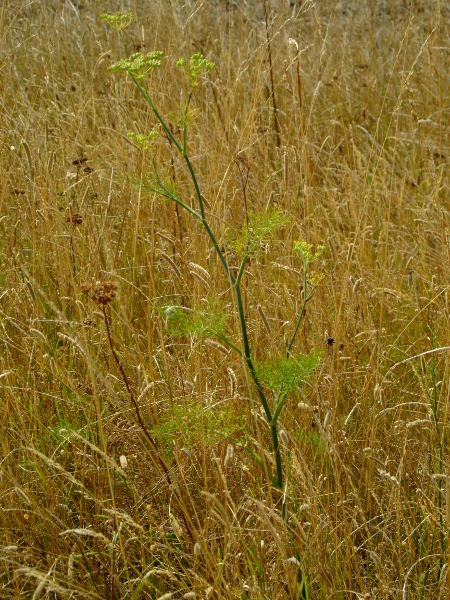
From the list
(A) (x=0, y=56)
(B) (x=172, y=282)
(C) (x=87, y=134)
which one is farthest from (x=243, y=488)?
(A) (x=0, y=56)

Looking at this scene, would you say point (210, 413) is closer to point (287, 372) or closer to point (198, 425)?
point (198, 425)

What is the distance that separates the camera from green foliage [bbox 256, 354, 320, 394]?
167 cm

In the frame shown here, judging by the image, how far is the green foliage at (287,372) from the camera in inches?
65.6

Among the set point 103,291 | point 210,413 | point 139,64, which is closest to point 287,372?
point 210,413

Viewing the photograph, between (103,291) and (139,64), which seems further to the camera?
(103,291)

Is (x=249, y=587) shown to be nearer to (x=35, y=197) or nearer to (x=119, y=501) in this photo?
(x=119, y=501)

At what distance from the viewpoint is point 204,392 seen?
6.94 feet

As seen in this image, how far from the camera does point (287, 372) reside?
167cm

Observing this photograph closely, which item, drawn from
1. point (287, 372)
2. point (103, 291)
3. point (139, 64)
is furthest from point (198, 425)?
point (139, 64)

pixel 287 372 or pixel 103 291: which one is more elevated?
pixel 103 291

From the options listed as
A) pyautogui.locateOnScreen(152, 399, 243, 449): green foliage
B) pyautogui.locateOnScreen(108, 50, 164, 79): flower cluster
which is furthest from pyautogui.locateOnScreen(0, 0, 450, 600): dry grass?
pyautogui.locateOnScreen(108, 50, 164, 79): flower cluster

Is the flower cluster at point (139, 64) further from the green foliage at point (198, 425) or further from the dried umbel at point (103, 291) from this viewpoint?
the green foliage at point (198, 425)

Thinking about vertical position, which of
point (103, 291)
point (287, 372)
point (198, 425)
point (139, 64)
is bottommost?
point (198, 425)

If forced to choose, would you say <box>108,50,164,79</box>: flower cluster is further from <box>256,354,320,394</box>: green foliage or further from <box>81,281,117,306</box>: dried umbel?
<box>256,354,320,394</box>: green foliage
